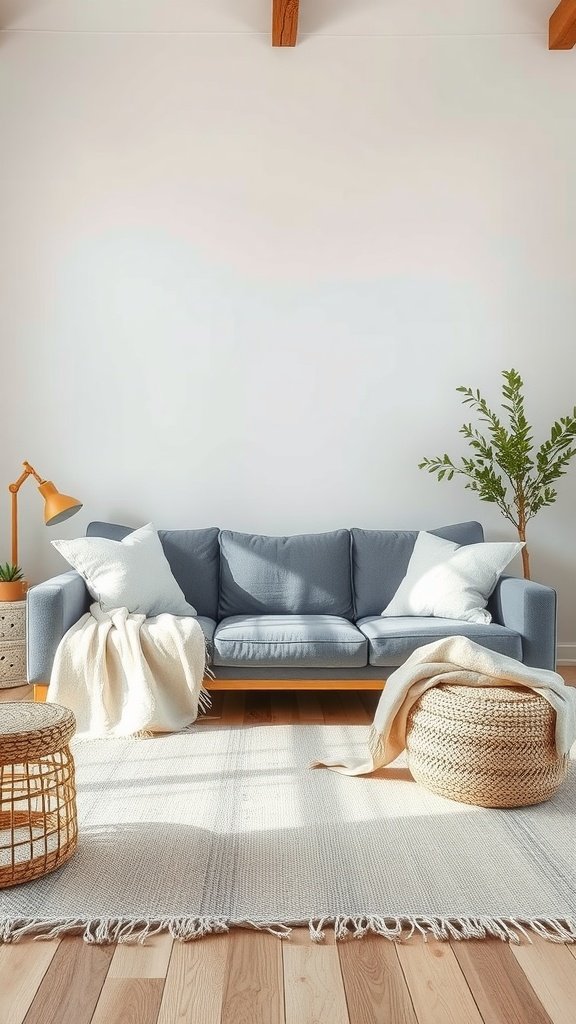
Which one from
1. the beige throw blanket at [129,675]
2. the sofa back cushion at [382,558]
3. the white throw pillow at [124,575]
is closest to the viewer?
the beige throw blanket at [129,675]

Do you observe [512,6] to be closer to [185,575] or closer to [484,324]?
[484,324]

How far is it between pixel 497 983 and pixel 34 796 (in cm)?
114

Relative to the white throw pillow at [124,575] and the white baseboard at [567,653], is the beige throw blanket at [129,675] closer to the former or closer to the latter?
the white throw pillow at [124,575]

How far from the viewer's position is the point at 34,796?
2.17 m

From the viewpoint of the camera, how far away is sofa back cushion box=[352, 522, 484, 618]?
14.3 feet

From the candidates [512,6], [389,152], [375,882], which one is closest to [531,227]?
[389,152]

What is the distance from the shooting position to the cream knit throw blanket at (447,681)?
2.74m

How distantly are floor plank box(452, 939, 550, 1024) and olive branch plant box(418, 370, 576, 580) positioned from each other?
2787 mm

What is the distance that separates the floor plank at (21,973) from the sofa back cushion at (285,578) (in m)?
2.51

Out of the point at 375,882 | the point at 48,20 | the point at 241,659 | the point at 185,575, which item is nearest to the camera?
the point at 375,882

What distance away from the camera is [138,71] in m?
4.76

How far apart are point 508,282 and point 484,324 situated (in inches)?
10.3

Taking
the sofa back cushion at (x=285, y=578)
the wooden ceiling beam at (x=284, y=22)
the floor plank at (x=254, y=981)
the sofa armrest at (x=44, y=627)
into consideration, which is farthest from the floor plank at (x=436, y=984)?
the wooden ceiling beam at (x=284, y=22)

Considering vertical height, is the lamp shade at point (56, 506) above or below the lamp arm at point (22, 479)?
below
